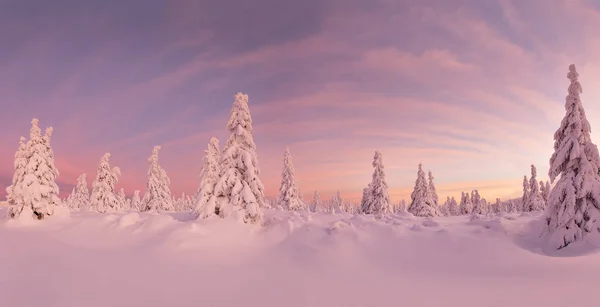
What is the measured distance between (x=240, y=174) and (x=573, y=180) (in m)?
18.0

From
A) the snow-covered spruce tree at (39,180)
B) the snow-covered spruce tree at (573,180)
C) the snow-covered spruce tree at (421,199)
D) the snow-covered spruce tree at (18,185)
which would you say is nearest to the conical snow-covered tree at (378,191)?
the snow-covered spruce tree at (421,199)

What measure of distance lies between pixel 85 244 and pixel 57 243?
1.29m

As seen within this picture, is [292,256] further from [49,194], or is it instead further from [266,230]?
[49,194]

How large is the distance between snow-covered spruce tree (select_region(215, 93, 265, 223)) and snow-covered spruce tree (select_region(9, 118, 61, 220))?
11392 millimetres

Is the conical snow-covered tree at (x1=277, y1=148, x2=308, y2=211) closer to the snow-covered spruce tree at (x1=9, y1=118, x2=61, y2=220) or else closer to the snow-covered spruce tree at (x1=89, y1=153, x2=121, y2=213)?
the snow-covered spruce tree at (x1=89, y1=153, x2=121, y2=213)

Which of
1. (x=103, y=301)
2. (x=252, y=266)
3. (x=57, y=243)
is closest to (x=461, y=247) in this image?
(x=252, y=266)

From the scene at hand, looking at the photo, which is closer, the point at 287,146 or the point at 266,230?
the point at 266,230

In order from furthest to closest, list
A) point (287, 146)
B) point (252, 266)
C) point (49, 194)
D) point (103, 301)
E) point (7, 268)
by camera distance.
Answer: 1. point (287, 146)
2. point (49, 194)
3. point (252, 266)
4. point (7, 268)
5. point (103, 301)

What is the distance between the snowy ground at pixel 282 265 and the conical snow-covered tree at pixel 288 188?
31.9 metres

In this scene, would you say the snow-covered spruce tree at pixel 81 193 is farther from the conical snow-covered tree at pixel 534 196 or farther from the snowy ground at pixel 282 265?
the conical snow-covered tree at pixel 534 196

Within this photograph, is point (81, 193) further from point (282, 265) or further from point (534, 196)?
point (534, 196)

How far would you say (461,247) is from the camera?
16.0m

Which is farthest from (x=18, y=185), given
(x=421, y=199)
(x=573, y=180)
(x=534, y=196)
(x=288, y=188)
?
(x=534, y=196)

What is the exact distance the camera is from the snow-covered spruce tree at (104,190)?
4350 centimetres
